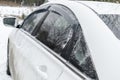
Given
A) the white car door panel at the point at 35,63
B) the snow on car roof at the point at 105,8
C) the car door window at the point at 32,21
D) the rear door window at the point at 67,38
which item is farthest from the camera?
the car door window at the point at 32,21

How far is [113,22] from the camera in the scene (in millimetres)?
2660

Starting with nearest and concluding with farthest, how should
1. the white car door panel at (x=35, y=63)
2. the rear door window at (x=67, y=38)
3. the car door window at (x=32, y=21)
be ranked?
the rear door window at (x=67, y=38) < the white car door panel at (x=35, y=63) < the car door window at (x=32, y=21)

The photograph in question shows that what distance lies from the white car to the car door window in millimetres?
298

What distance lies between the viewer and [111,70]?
2.14 meters

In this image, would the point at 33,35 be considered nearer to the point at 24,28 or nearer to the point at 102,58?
the point at 24,28

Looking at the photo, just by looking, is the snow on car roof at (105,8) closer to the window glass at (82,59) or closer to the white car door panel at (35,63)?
the window glass at (82,59)

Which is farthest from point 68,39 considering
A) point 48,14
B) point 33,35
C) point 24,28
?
point 24,28

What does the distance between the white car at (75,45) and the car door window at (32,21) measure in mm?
298

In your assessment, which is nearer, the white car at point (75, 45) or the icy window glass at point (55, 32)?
the white car at point (75, 45)

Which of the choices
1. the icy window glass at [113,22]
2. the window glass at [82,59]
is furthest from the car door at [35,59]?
the icy window glass at [113,22]

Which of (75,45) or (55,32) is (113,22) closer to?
(75,45)

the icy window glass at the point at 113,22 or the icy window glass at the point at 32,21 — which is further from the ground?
the icy window glass at the point at 113,22

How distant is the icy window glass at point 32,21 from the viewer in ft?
→ 13.3

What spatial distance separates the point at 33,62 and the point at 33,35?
0.84m
